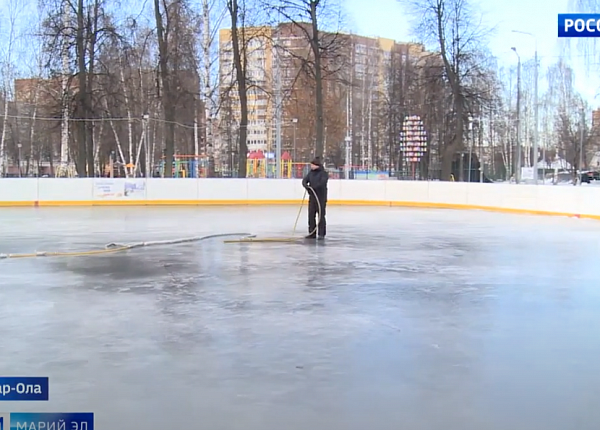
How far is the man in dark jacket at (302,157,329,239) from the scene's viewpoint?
15859 millimetres

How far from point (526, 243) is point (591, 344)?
30.0 feet

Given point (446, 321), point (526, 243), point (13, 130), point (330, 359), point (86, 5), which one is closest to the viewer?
point (330, 359)

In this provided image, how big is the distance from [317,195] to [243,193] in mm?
14994

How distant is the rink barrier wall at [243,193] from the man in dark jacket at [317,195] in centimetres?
1199

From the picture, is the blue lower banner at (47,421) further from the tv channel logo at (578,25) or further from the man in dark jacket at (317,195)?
the man in dark jacket at (317,195)

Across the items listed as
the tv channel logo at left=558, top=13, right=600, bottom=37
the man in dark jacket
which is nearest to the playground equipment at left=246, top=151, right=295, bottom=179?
the man in dark jacket

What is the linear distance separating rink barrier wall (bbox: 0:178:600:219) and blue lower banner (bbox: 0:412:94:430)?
915 inches

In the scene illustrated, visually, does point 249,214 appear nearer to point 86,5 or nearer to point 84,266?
point 84,266

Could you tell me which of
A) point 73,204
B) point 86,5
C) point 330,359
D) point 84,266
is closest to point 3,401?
point 330,359

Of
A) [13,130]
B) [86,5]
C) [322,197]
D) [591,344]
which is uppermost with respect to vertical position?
[86,5]

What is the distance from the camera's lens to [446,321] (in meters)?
7.26

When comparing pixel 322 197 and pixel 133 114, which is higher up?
pixel 133 114

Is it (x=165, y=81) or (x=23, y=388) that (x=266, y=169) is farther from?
(x=23, y=388)

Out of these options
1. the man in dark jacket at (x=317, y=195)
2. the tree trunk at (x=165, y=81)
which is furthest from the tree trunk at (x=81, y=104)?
the man in dark jacket at (x=317, y=195)
